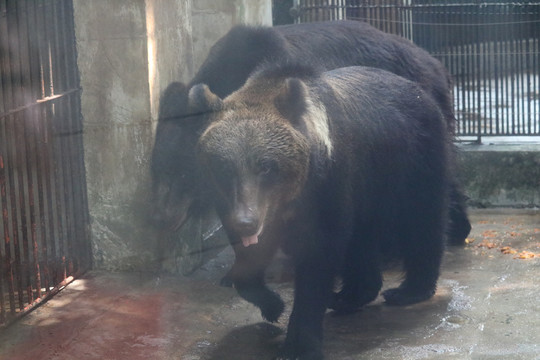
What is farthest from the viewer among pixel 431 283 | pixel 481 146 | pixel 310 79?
pixel 481 146

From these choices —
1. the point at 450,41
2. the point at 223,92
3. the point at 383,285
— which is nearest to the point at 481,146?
the point at 450,41

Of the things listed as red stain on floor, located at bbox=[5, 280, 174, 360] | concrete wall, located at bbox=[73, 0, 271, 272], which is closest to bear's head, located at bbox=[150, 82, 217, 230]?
concrete wall, located at bbox=[73, 0, 271, 272]

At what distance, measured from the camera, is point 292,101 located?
509cm

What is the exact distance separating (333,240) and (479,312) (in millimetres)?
1190

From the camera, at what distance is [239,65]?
6.64 metres

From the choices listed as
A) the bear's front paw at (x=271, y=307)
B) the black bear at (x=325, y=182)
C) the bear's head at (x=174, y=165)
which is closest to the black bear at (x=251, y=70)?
the bear's head at (x=174, y=165)

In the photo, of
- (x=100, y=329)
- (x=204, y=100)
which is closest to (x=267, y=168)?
(x=204, y=100)

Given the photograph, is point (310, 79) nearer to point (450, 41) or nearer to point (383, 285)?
point (383, 285)

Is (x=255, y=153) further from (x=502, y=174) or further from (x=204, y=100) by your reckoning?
(x=502, y=174)

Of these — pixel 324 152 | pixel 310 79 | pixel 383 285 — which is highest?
pixel 310 79

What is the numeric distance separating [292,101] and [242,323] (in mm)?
1517

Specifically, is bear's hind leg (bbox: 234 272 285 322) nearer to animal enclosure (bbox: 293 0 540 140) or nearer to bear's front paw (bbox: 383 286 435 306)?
bear's front paw (bbox: 383 286 435 306)

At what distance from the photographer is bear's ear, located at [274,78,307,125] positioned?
200 inches

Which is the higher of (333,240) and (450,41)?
(450,41)
